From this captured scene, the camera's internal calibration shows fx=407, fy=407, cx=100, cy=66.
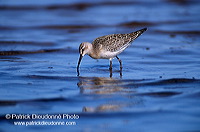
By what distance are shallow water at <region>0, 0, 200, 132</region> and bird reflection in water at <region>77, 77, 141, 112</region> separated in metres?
0.02

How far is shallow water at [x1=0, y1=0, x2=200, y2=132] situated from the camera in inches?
265

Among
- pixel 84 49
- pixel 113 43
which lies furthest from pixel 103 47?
pixel 84 49

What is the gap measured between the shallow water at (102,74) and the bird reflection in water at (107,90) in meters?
0.02

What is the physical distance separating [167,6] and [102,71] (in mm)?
12707

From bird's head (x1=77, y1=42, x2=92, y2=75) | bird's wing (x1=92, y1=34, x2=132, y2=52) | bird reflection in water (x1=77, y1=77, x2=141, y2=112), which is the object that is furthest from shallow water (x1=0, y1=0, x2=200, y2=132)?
bird's wing (x1=92, y1=34, x2=132, y2=52)

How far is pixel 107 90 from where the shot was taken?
8367mm

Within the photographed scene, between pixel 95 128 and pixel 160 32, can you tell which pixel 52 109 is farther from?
pixel 160 32

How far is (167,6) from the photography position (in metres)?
22.0

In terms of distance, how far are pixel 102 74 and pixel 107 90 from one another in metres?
1.59

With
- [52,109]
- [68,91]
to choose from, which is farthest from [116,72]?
[52,109]
